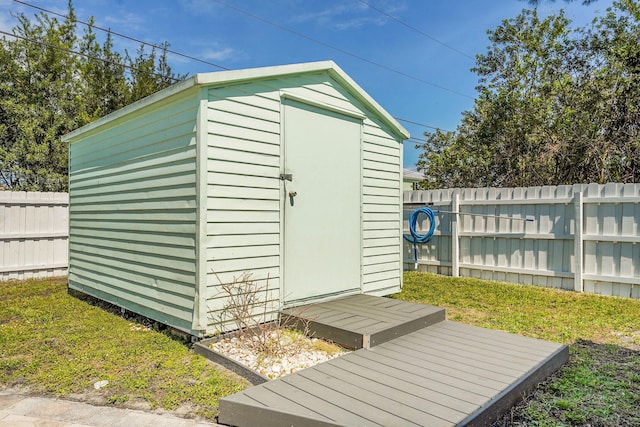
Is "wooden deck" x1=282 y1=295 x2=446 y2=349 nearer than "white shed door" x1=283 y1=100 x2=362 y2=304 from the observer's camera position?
Yes

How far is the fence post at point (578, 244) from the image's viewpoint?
5902mm

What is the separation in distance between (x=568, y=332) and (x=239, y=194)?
374cm

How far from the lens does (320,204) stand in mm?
4492

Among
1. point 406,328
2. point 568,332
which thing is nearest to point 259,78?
point 406,328

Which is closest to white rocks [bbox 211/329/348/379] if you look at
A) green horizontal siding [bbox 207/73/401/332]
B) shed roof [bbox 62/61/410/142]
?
green horizontal siding [bbox 207/73/401/332]

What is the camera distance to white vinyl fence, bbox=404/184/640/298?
562cm

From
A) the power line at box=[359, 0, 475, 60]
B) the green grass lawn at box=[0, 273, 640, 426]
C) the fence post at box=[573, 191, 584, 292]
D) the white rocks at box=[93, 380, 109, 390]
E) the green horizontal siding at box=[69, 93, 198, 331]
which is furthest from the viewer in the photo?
the power line at box=[359, 0, 475, 60]

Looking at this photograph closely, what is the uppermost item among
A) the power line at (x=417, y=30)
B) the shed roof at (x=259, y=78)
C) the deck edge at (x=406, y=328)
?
the power line at (x=417, y=30)

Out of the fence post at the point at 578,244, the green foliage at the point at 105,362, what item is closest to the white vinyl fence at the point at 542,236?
the fence post at the point at 578,244

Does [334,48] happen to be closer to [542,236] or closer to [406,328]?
[542,236]

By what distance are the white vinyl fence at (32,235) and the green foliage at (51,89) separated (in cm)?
399

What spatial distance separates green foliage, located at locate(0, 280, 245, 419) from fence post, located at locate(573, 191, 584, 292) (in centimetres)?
559

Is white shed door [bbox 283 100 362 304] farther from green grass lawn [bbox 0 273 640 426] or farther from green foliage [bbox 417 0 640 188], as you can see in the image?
green foliage [bbox 417 0 640 188]

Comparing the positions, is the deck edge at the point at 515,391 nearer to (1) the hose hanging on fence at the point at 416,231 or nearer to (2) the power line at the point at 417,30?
(1) the hose hanging on fence at the point at 416,231
